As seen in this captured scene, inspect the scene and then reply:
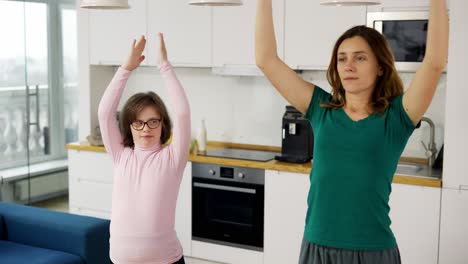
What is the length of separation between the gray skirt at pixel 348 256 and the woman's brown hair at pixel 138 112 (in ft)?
3.04

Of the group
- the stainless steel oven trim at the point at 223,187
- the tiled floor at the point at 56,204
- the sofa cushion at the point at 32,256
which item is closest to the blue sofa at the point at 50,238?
the sofa cushion at the point at 32,256

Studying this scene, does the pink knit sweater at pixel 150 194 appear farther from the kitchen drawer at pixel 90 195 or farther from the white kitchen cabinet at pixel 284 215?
the kitchen drawer at pixel 90 195

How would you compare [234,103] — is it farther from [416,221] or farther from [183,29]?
[416,221]

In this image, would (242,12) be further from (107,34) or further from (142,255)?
(142,255)

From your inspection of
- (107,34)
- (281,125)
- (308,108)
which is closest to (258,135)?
(281,125)

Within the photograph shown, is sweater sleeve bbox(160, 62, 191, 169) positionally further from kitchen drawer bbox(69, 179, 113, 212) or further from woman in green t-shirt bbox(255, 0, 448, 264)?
kitchen drawer bbox(69, 179, 113, 212)

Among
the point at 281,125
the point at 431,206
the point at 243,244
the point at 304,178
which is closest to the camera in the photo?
the point at 431,206

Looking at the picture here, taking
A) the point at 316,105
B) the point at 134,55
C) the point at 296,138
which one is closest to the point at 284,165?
the point at 296,138

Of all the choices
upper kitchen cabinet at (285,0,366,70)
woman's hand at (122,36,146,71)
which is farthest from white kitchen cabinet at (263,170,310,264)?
woman's hand at (122,36,146,71)

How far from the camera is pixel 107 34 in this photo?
5.32 m

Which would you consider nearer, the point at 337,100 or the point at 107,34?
the point at 337,100

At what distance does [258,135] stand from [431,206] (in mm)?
1609

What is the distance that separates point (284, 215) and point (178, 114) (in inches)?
85.6

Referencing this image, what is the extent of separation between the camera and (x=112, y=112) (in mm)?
2615
